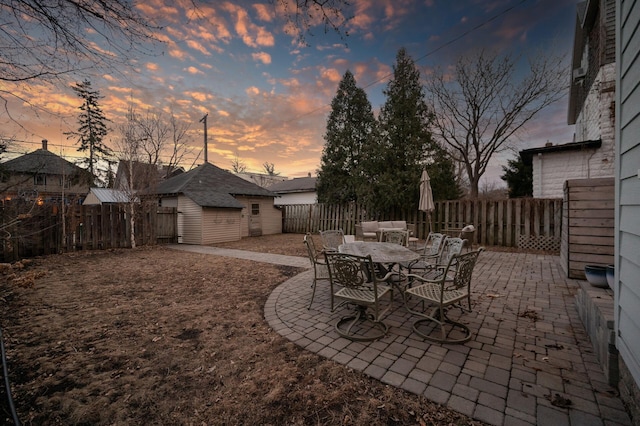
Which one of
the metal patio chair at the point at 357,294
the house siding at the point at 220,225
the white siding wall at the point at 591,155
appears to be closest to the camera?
the metal patio chair at the point at 357,294

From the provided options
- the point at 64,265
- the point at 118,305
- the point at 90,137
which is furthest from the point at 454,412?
the point at 90,137

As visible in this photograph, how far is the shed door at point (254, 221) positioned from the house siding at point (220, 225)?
4.87ft

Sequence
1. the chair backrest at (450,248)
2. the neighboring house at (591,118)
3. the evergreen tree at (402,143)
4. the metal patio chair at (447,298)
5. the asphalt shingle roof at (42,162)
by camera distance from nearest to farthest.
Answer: the metal patio chair at (447,298) < the chair backrest at (450,248) < the asphalt shingle roof at (42,162) < the neighboring house at (591,118) < the evergreen tree at (402,143)

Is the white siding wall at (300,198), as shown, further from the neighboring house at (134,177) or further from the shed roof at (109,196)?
the shed roof at (109,196)

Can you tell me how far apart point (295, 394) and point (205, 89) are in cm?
1086

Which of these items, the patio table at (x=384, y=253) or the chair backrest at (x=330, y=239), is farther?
the chair backrest at (x=330, y=239)

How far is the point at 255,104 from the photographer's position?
12148 mm

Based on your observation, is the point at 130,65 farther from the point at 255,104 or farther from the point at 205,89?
the point at 255,104

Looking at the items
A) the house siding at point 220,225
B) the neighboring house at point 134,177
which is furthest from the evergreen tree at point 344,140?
the neighboring house at point 134,177

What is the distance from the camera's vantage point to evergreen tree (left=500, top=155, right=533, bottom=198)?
499 inches

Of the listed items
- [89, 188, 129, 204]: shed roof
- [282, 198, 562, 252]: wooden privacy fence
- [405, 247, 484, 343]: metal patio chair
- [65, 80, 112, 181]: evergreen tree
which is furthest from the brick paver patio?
[65, 80, 112, 181]: evergreen tree

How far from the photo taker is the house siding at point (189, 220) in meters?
11.6

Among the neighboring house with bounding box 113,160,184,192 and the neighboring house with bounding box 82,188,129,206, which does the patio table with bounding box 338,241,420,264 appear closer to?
the neighboring house with bounding box 113,160,184,192

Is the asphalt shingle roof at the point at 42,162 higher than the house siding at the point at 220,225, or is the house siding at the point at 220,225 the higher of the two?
the asphalt shingle roof at the point at 42,162
